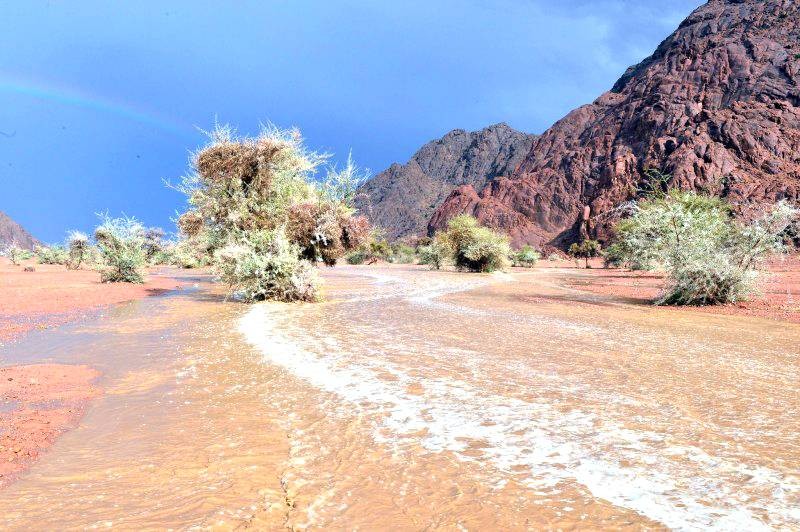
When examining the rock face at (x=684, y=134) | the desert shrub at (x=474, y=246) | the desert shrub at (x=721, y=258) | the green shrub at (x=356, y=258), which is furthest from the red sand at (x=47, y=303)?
the rock face at (x=684, y=134)

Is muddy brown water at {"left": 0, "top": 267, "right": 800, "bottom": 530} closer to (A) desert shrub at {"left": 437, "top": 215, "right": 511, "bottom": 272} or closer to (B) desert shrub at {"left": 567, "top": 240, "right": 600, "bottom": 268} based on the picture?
(A) desert shrub at {"left": 437, "top": 215, "right": 511, "bottom": 272}

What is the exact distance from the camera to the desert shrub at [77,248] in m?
43.1

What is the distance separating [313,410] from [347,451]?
1.27 metres

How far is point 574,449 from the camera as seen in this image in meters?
4.03

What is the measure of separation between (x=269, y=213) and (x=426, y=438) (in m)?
16.7

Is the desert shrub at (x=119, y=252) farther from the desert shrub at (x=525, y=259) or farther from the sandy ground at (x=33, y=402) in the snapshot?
the desert shrub at (x=525, y=259)

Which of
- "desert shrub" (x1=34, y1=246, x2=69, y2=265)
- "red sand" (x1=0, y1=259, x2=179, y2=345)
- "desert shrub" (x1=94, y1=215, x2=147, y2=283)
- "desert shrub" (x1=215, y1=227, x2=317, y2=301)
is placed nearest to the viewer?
"red sand" (x1=0, y1=259, x2=179, y2=345)

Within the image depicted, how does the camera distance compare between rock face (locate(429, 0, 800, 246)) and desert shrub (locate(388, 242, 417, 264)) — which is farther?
desert shrub (locate(388, 242, 417, 264))

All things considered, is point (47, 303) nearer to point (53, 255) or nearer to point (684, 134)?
point (53, 255)

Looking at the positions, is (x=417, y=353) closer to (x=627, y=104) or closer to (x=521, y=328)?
(x=521, y=328)

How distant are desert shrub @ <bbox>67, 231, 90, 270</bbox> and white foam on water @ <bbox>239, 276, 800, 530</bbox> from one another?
45.9m

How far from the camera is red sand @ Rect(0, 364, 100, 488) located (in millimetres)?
4223

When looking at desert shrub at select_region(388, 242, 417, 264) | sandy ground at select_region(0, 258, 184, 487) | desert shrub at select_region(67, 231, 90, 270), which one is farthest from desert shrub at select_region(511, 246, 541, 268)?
sandy ground at select_region(0, 258, 184, 487)

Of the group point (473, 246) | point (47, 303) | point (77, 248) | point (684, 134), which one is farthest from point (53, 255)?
point (684, 134)
